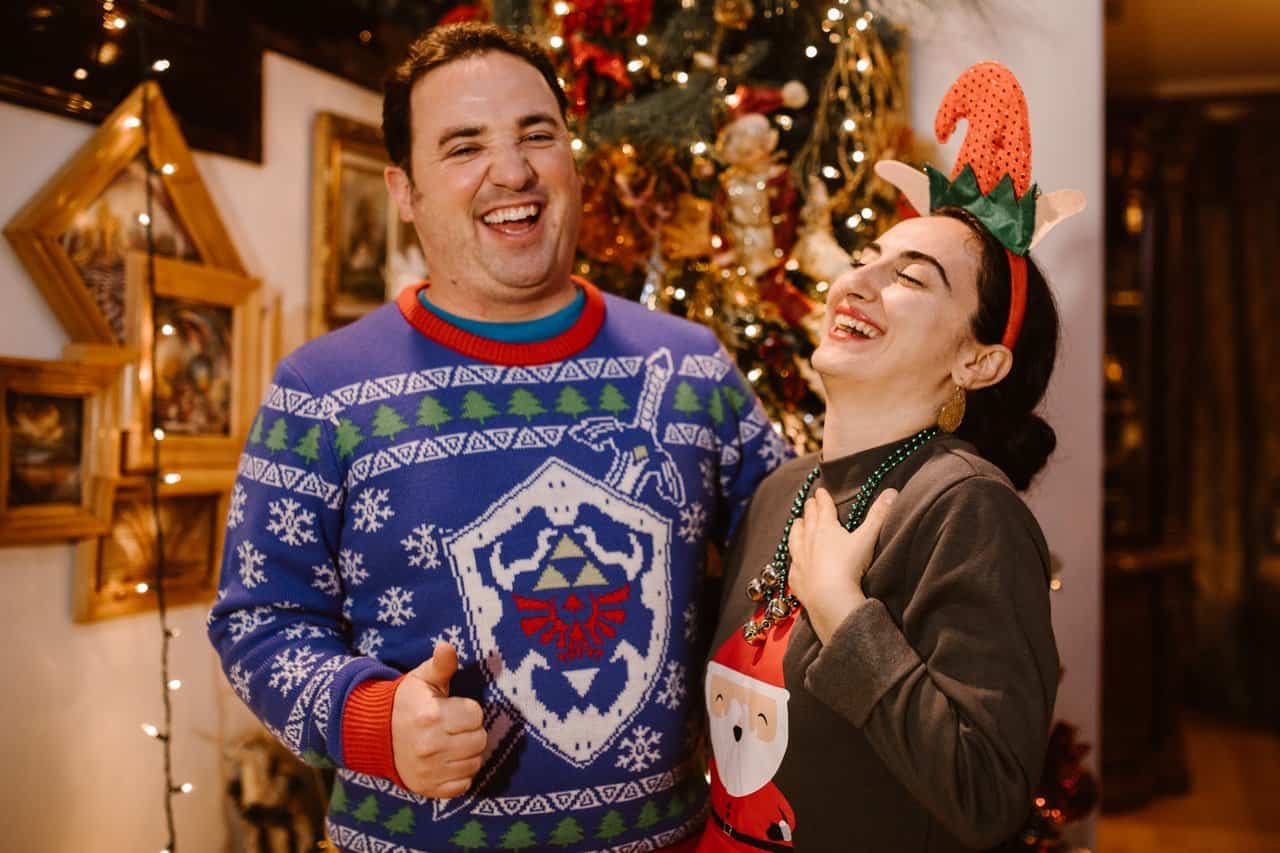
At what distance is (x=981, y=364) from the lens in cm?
129

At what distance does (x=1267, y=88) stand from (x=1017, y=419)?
4634mm

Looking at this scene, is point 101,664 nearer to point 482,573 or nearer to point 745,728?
point 482,573

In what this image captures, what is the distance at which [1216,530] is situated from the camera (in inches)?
199

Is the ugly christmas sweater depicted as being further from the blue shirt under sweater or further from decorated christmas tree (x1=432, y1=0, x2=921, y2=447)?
decorated christmas tree (x1=432, y1=0, x2=921, y2=447)

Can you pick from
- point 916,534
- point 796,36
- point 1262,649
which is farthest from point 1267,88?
point 916,534

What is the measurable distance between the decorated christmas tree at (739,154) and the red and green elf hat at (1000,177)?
2.42 feet

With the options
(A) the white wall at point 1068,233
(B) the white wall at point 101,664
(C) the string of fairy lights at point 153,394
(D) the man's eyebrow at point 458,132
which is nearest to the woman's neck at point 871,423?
(D) the man's eyebrow at point 458,132

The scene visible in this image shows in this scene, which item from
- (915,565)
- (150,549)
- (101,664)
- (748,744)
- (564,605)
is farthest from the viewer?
(150,549)

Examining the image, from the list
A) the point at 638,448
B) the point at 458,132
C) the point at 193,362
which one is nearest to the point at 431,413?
the point at 638,448

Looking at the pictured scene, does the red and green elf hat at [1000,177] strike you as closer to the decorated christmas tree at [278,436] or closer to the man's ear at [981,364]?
the man's ear at [981,364]

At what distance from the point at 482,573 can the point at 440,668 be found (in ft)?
0.60

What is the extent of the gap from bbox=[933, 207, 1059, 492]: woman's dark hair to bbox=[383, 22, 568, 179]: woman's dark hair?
64 centimetres

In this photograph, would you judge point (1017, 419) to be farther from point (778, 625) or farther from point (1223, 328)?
point (1223, 328)

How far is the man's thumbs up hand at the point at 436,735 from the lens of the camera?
120 cm
